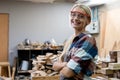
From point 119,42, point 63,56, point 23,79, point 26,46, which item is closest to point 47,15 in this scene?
point 26,46

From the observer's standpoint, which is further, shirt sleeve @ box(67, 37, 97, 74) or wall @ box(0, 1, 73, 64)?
wall @ box(0, 1, 73, 64)

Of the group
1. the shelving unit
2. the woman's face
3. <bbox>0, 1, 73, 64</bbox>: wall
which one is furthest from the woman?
<bbox>0, 1, 73, 64</bbox>: wall

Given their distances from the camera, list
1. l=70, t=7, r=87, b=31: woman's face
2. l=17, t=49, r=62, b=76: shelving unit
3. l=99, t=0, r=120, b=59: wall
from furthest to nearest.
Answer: l=17, t=49, r=62, b=76: shelving unit
l=99, t=0, r=120, b=59: wall
l=70, t=7, r=87, b=31: woman's face

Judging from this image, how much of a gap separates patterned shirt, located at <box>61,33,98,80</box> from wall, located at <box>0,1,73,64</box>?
21.7 ft

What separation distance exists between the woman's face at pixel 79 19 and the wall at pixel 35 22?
654cm

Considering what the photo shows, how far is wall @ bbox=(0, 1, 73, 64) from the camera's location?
7.81 metres

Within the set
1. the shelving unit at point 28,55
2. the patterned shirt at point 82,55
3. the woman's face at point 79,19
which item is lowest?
the shelving unit at point 28,55

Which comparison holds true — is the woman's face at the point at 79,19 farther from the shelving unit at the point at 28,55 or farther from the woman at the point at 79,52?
the shelving unit at the point at 28,55

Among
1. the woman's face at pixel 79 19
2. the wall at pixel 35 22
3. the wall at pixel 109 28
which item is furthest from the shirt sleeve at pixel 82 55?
the wall at pixel 35 22

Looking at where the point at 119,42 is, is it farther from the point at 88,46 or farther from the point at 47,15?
the point at 88,46

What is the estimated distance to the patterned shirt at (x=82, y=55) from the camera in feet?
4.38

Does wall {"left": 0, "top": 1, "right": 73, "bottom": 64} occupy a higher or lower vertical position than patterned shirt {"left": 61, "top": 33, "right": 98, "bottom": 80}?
higher

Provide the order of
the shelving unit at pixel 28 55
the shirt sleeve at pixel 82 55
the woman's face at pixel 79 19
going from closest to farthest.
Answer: the shirt sleeve at pixel 82 55
the woman's face at pixel 79 19
the shelving unit at pixel 28 55

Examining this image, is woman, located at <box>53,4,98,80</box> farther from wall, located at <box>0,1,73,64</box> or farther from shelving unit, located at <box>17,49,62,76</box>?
wall, located at <box>0,1,73,64</box>
